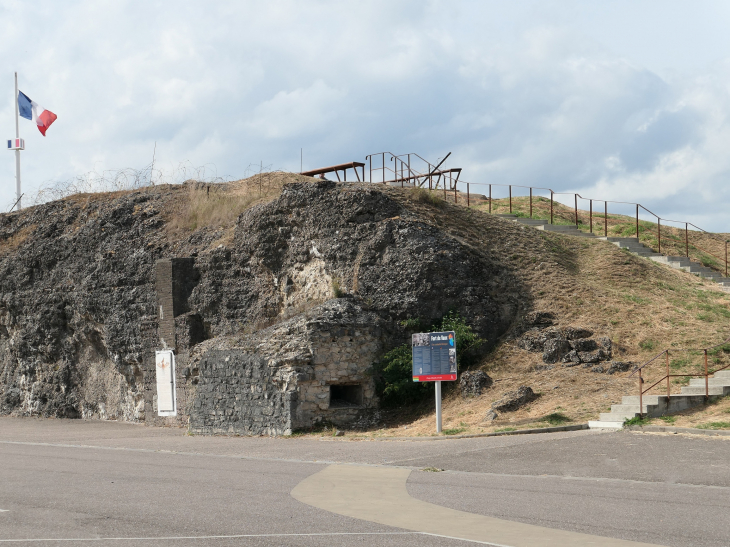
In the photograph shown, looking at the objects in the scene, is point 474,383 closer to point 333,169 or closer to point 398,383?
point 398,383

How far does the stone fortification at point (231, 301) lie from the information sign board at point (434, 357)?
2782 millimetres

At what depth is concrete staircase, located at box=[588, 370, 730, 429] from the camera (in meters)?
17.5

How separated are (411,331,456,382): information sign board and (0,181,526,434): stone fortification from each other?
2782 millimetres

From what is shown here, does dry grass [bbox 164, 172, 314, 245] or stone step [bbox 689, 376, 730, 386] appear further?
dry grass [bbox 164, 172, 314, 245]

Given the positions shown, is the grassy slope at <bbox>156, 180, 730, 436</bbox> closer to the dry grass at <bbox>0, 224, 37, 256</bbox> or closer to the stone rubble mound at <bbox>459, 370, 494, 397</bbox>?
the stone rubble mound at <bbox>459, 370, 494, 397</bbox>

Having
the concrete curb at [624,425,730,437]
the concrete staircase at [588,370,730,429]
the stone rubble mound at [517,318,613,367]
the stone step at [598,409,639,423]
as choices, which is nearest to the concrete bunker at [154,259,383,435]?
the stone rubble mound at [517,318,613,367]

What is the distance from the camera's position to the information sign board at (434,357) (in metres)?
19.1

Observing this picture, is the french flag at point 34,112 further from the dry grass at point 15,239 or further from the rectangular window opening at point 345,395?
the rectangular window opening at point 345,395

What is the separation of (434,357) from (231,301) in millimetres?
10579

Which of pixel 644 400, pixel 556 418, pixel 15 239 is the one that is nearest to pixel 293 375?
pixel 556 418

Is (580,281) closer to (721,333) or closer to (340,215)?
(721,333)

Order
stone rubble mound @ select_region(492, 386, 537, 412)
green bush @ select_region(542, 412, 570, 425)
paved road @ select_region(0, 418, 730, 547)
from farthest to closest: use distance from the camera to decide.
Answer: stone rubble mound @ select_region(492, 386, 537, 412) < green bush @ select_region(542, 412, 570, 425) < paved road @ select_region(0, 418, 730, 547)

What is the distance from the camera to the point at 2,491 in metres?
11.6

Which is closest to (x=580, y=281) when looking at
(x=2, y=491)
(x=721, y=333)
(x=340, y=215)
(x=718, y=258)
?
(x=721, y=333)
